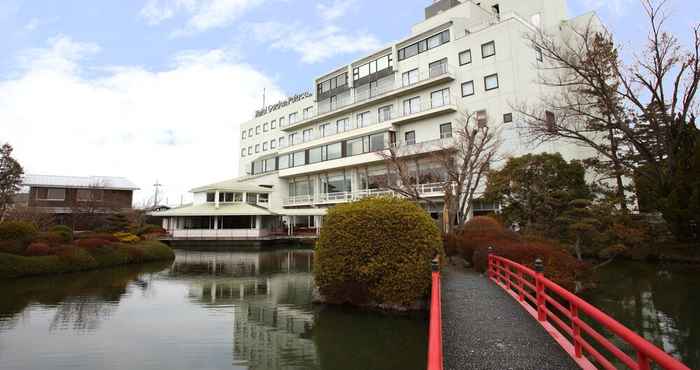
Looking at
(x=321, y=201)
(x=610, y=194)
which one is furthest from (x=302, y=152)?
(x=610, y=194)

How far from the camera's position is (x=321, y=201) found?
39000mm

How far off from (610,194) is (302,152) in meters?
29.8

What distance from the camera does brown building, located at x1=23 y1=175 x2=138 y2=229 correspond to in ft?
120

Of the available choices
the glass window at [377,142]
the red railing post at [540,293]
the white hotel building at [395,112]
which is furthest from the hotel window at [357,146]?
the red railing post at [540,293]

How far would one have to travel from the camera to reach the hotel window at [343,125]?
38.7 metres

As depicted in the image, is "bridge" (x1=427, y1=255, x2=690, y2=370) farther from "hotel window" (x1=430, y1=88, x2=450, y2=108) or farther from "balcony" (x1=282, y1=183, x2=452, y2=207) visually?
"hotel window" (x1=430, y1=88, x2=450, y2=108)

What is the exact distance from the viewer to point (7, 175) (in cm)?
2711

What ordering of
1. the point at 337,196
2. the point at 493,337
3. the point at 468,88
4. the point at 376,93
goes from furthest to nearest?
the point at 337,196 → the point at 376,93 → the point at 468,88 → the point at 493,337

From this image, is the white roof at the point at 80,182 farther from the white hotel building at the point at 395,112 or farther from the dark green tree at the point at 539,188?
the dark green tree at the point at 539,188

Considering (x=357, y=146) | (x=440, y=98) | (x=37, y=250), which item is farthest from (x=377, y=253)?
(x=357, y=146)

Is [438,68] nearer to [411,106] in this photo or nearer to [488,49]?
[411,106]

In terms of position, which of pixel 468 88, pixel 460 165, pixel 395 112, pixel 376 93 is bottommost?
pixel 460 165

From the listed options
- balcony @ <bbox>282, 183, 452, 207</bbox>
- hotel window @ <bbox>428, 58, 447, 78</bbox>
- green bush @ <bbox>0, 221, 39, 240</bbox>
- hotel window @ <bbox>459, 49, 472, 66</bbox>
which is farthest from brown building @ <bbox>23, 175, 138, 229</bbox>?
hotel window @ <bbox>459, 49, 472, 66</bbox>

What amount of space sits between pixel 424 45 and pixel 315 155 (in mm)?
15445
